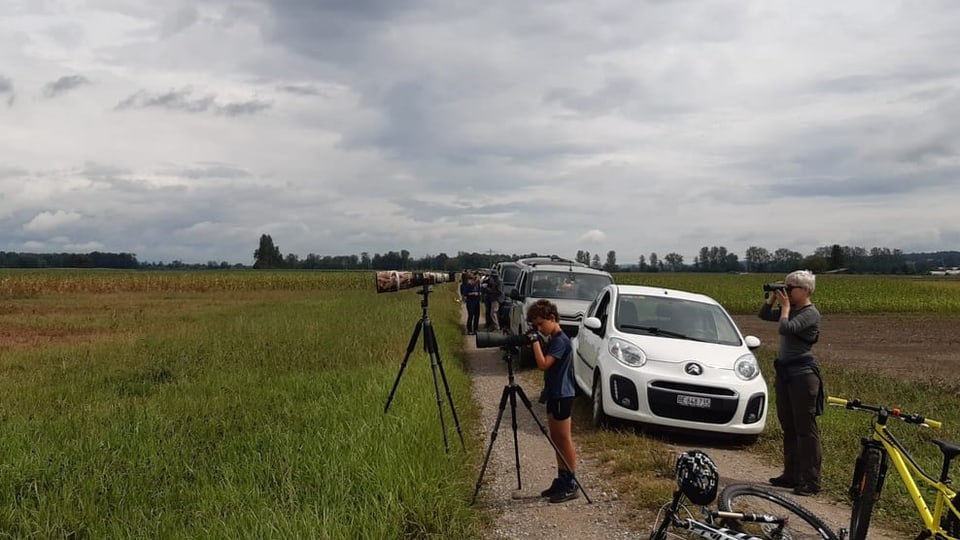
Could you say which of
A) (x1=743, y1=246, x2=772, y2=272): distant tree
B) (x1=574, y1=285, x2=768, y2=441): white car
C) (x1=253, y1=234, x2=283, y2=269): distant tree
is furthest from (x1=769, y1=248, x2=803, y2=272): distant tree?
(x1=574, y1=285, x2=768, y2=441): white car

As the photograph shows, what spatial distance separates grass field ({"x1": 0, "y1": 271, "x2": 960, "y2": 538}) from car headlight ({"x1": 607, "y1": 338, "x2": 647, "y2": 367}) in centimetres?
87

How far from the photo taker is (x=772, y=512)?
4.38 m

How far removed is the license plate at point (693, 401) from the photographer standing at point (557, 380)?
2.36 metres

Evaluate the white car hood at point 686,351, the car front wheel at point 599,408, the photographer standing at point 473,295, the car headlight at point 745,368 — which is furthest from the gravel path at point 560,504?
the photographer standing at point 473,295

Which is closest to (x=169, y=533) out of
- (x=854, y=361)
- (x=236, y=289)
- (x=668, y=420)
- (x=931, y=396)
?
(x=668, y=420)

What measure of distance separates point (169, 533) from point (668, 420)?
5222 millimetres

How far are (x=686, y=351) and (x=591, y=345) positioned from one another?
1561mm

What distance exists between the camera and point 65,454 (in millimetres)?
6336

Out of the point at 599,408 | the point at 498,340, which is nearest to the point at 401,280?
the point at 498,340

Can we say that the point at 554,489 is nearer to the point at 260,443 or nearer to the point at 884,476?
the point at 884,476

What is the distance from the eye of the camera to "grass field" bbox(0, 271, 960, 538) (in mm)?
4797

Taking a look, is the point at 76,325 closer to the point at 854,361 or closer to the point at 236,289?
the point at 854,361

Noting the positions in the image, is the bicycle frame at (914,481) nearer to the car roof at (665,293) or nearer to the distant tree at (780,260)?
the car roof at (665,293)

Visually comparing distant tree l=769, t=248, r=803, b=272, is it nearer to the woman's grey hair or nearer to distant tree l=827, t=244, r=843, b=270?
distant tree l=827, t=244, r=843, b=270
